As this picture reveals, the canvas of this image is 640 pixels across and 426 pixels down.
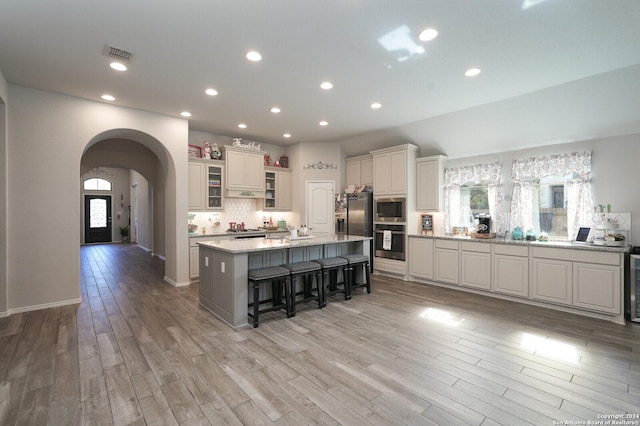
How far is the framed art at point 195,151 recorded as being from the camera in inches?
231

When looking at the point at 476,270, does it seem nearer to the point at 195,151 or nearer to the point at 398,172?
the point at 398,172

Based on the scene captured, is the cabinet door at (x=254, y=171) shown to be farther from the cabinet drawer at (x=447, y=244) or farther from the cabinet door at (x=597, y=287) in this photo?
the cabinet door at (x=597, y=287)

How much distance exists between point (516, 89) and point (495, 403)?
12.0ft

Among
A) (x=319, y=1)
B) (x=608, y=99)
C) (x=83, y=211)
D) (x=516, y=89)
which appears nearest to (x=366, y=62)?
(x=319, y=1)

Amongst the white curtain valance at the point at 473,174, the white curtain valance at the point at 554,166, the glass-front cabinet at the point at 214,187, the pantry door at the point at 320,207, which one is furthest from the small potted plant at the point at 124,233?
the white curtain valance at the point at 554,166

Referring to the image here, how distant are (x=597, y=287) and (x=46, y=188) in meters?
7.23

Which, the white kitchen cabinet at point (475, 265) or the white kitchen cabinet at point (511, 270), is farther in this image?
the white kitchen cabinet at point (475, 265)

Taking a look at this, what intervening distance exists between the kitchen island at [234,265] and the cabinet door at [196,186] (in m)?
1.96

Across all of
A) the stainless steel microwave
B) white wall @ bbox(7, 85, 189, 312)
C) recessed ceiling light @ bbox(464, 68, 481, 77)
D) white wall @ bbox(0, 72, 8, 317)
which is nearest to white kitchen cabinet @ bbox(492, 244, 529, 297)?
the stainless steel microwave

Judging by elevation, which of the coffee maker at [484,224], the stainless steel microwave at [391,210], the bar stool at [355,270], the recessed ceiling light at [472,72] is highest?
the recessed ceiling light at [472,72]

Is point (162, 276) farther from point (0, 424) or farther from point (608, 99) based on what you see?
point (608, 99)

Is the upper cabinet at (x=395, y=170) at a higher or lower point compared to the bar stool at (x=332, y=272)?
higher

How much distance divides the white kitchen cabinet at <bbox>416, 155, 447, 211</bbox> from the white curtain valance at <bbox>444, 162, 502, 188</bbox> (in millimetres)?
154

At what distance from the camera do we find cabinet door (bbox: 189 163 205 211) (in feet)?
18.9
